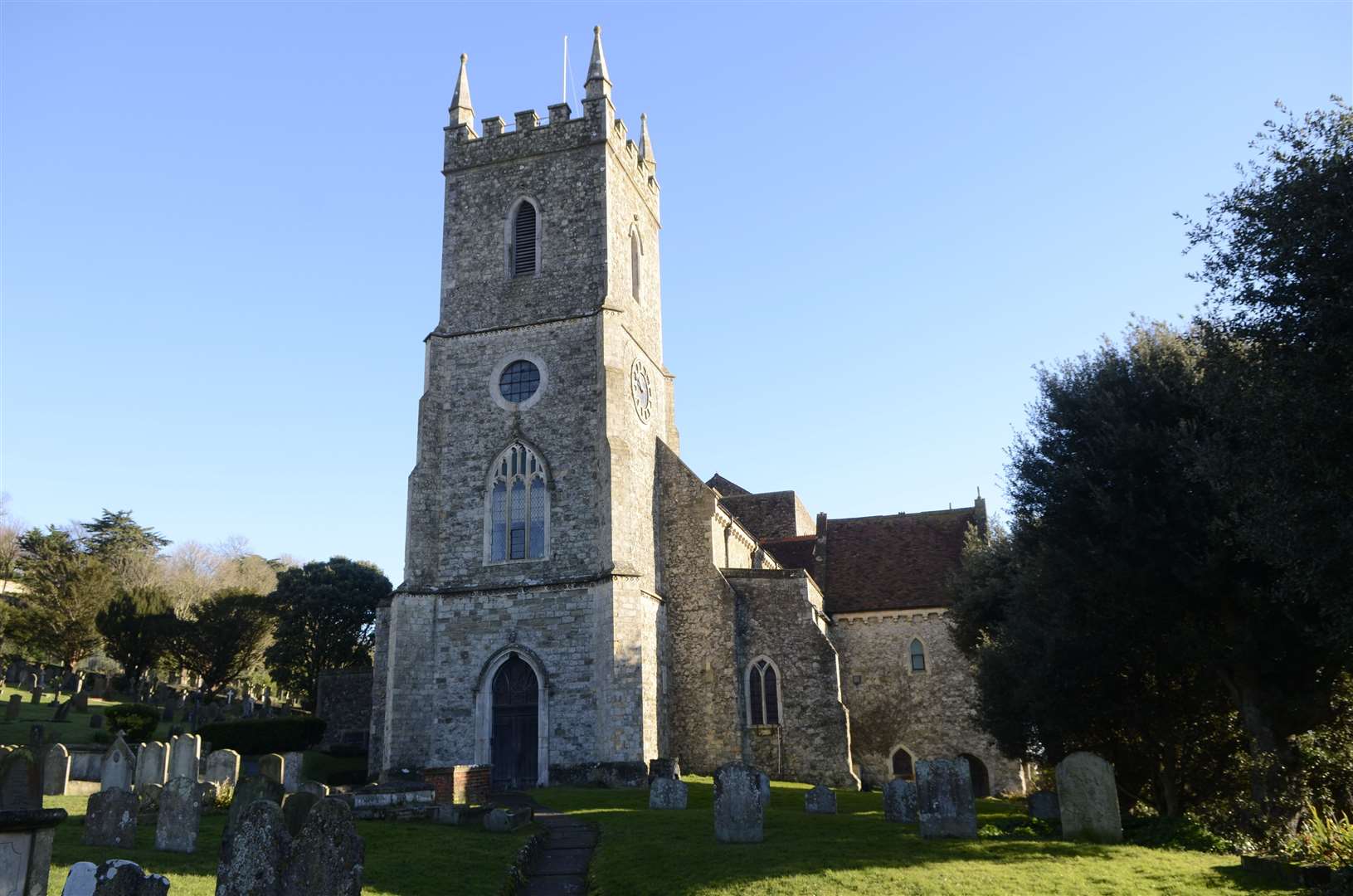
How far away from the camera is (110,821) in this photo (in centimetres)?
1352

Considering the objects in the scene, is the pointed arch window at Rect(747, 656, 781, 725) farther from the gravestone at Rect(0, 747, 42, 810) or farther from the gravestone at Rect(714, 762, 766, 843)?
the gravestone at Rect(0, 747, 42, 810)

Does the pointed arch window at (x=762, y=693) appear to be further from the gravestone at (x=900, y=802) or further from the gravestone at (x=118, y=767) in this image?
the gravestone at (x=118, y=767)

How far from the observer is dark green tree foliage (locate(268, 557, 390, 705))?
49.7 m

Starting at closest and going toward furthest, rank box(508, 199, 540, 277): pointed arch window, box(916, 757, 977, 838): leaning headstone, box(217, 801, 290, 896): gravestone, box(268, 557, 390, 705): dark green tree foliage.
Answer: box(217, 801, 290, 896): gravestone → box(916, 757, 977, 838): leaning headstone → box(508, 199, 540, 277): pointed arch window → box(268, 557, 390, 705): dark green tree foliage

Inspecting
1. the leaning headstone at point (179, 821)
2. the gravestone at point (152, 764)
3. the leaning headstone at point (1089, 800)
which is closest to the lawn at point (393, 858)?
the leaning headstone at point (179, 821)

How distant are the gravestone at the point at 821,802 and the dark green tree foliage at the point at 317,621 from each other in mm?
34754

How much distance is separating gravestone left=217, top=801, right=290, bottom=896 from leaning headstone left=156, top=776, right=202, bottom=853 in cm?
579

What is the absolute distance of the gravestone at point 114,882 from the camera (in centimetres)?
716

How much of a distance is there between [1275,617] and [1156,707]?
3.96 m

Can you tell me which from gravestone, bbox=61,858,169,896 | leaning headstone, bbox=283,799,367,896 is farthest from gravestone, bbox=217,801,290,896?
gravestone, bbox=61,858,169,896

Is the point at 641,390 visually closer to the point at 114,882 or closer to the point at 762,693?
the point at 762,693

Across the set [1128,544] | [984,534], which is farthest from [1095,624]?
[984,534]

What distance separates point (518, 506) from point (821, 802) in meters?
13.4

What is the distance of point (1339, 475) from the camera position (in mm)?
11438
